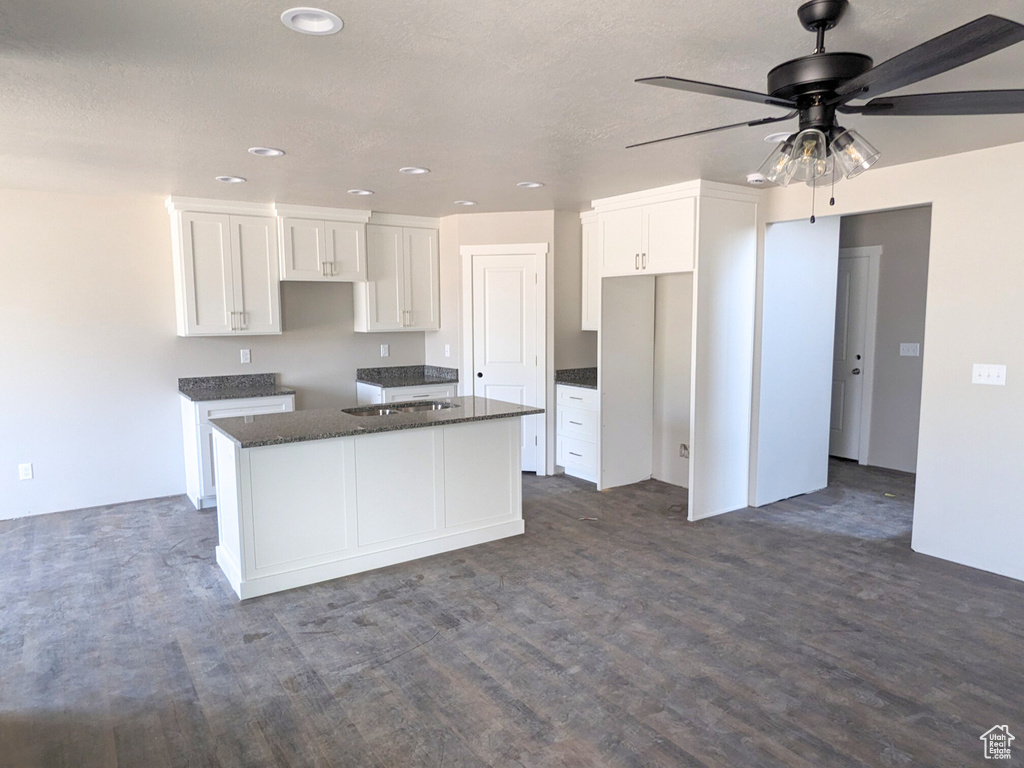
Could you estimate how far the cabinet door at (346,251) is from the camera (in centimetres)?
540

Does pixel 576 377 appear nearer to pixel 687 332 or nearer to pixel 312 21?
pixel 687 332

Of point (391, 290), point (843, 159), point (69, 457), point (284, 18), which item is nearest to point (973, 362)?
point (843, 159)

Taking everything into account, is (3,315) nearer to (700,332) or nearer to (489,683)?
(489,683)

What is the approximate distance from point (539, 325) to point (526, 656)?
334 centimetres

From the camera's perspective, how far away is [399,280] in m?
5.85

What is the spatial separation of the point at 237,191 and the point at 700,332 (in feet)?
11.5

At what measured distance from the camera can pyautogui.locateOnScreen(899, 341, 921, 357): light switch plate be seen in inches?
227

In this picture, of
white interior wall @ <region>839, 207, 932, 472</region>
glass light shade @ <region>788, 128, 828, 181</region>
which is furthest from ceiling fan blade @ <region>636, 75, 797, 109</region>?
white interior wall @ <region>839, 207, 932, 472</region>

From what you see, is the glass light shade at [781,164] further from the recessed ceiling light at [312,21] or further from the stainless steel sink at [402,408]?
the stainless steel sink at [402,408]

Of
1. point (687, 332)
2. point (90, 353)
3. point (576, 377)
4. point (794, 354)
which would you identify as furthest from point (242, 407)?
point (794, 354)

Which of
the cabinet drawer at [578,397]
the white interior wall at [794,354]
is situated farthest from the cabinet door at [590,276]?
the white interior wall at [794,354]

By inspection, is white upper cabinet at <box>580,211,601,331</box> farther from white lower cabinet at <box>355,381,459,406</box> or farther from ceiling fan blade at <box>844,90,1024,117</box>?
ceiling fan blade at <box>844,90,1024,117</box>

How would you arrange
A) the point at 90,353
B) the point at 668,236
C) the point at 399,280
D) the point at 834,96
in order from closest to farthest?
1. the point at 834,96
2. the point at 668,236
3. the point at 90,353
4. the point at 399,280

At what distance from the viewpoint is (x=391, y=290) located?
583 cm
